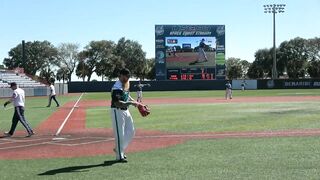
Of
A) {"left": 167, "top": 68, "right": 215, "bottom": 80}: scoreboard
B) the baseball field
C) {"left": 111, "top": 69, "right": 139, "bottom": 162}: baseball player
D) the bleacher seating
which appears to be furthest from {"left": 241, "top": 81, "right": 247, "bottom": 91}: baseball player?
{"left": 111, "top": 69, "right": 139, "bottom": 162}: baseball player

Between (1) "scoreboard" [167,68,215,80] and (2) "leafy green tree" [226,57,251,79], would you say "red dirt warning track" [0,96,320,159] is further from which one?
(2) "leafy green tree" [226,57,251,79]

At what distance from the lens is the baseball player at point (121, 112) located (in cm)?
999

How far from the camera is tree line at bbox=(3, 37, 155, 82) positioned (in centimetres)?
12331

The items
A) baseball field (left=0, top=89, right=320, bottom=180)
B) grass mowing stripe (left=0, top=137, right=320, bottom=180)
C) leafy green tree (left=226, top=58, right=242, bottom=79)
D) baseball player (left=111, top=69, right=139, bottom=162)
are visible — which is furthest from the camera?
leafy green tree (left=226, top=58, right=242, bottom=79)

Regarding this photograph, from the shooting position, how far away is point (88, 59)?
408 ft

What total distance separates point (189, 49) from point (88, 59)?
64.1 m

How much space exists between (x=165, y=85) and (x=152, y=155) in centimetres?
6563

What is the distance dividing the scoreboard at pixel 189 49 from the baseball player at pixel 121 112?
53754 millimetres

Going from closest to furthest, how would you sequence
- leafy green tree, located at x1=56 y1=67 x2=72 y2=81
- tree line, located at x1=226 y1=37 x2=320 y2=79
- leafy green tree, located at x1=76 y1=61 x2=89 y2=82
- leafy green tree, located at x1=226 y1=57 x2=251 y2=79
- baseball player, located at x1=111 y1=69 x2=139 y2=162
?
baseball player, located at x1=111 y1=69 x2=139 y2=162, leafy green tree, located at x1=76 y1=61 x2=89 y2=82, leafy green tree, located at x1=56 y1=67 x2=72 y2=81, tree line, located at x1=226 y1=37 x2=320 y2=79, leafy green tree, located at x1=226 y1=57 x2=251 y2=79

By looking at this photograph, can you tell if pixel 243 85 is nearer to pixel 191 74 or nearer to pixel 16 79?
pixel 191 74

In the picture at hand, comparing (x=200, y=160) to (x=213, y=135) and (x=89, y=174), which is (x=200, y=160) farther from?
(x=213, y=135)

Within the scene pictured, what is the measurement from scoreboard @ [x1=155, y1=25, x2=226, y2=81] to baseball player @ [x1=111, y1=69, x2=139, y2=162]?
53.8 meters

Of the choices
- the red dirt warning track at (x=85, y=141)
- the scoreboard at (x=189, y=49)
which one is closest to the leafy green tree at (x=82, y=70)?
the scoreboard at (x=189, y=49)

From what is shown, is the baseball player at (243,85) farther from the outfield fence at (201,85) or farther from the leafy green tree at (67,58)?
the leafy green tree at (67,58)
